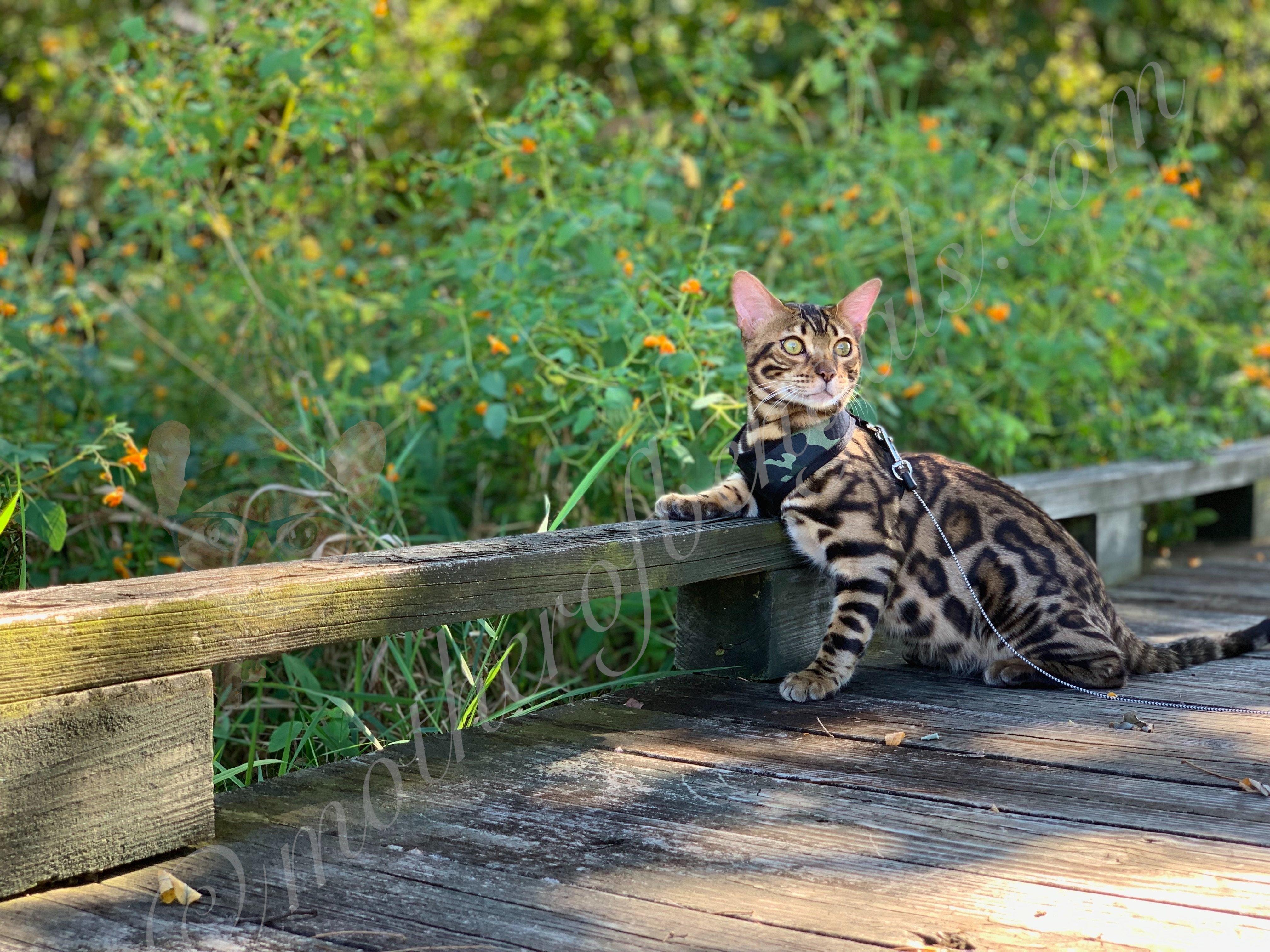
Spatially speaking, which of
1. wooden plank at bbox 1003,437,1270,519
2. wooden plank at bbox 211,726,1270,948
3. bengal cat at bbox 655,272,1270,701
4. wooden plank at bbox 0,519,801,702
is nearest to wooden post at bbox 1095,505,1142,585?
wooden plank at bbox 1003,437,1270,519

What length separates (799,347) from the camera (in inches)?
122

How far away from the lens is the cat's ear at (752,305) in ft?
10.4

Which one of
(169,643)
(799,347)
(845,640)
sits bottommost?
(845,640)

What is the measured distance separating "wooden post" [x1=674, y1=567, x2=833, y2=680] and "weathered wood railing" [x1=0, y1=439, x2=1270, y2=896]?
1.10 ft

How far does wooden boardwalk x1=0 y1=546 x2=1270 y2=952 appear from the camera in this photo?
1.76m

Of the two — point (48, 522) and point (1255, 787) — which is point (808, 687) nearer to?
point (1255, 787)

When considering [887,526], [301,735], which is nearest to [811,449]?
[887,526]

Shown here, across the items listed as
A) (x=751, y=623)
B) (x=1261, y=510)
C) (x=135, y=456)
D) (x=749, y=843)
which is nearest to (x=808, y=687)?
(x=751, y=623)

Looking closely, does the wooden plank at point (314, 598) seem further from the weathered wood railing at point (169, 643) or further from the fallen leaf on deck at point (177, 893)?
the fallen leaf on deck at point (177, 893)

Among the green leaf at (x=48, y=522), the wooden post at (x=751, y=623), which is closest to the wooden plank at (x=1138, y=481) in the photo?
the wooden post at (x=751, y=623)

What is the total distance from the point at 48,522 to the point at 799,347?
5.86ft

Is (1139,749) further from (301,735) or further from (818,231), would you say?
(818,231)

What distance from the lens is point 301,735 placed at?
283 centimetres

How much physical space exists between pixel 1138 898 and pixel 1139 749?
79cm
